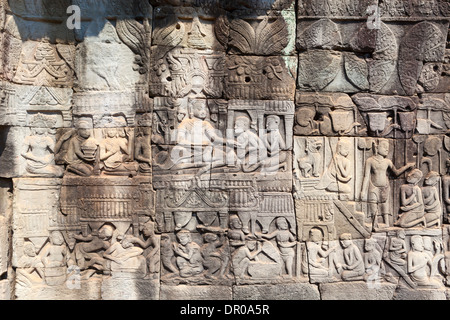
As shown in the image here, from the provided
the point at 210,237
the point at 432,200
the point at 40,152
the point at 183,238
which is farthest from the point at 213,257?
the point at 432,200

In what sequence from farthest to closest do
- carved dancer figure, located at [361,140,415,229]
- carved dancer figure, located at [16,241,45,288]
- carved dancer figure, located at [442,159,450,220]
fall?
carved dancer figure, located at [442,159,450,220]
carved dancer figure, located at [361,140,415,229]
carved dancer figure, located at [16,241,45,288]

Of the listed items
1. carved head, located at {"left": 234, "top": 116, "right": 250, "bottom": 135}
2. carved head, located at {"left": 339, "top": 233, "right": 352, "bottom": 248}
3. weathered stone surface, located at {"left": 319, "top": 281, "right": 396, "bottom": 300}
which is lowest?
weathered stone surface, located at {"left": 319, "top": 281, "right": 396, "bottom": 300}

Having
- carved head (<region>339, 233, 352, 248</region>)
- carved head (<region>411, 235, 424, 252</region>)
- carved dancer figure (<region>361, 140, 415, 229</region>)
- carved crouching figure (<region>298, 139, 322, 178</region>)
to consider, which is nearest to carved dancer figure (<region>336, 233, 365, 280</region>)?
carved head (<region>339, 233, 352, 248</region>)

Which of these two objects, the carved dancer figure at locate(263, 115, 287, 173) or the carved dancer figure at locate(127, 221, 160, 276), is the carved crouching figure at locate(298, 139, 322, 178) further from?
the carved dancer figure at locate(127, 221, 160, 276)

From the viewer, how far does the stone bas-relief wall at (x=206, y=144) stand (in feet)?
15.7

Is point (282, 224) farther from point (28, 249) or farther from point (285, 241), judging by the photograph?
point (28, 249)

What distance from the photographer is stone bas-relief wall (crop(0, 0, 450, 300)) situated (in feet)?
15.7

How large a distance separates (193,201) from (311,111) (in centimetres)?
152

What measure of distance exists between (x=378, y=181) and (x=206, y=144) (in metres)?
1.83

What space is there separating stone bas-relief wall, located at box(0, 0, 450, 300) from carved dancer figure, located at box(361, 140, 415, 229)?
0.05ft

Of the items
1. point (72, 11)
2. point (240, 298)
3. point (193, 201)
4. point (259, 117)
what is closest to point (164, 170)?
point (193, 201)

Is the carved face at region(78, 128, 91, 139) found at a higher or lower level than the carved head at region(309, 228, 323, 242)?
higher

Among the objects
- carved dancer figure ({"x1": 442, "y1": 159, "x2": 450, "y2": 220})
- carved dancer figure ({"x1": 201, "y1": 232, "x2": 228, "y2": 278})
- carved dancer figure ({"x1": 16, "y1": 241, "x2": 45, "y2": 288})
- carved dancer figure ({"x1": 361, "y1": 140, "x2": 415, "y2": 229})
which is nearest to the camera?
carved dancer figure ({"x1": 16, "y1": 241, "x2": 45, "y2": 288})

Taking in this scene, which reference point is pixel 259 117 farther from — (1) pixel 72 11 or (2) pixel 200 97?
(1) pixel 72 11
